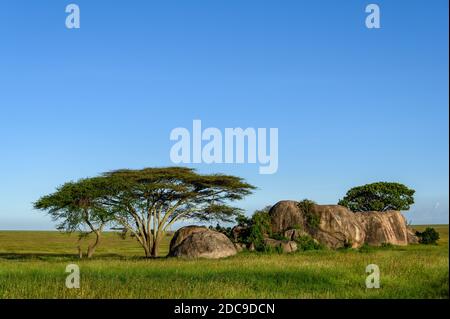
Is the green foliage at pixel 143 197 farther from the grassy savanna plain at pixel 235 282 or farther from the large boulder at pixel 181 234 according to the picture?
the grassy savanna plain at pixel 235 282

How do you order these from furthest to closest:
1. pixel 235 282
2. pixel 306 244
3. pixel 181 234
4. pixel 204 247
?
pixel 181 234 < pixel 306 244 < pixel 204 247 < pixel 235 282

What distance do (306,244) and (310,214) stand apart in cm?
550

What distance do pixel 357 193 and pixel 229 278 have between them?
6161 cm

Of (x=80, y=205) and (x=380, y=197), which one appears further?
(x=380, y=197)

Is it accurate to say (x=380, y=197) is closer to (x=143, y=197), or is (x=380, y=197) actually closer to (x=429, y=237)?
(x=429, y=237)

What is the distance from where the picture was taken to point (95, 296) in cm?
1714

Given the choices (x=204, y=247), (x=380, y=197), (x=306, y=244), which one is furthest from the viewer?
(x=380, y=197)

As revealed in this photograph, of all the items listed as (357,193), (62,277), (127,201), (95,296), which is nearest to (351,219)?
(127,201)

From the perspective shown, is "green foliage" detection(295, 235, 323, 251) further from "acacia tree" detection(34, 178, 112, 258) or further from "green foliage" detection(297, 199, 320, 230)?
"acacia tree" detection(34, 178, 112, 258)

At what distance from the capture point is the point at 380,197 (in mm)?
80562

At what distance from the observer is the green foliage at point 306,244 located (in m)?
45.3

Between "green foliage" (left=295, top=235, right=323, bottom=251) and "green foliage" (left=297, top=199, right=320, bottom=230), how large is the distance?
12.0ft

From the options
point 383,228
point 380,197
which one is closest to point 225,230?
point 383,228
